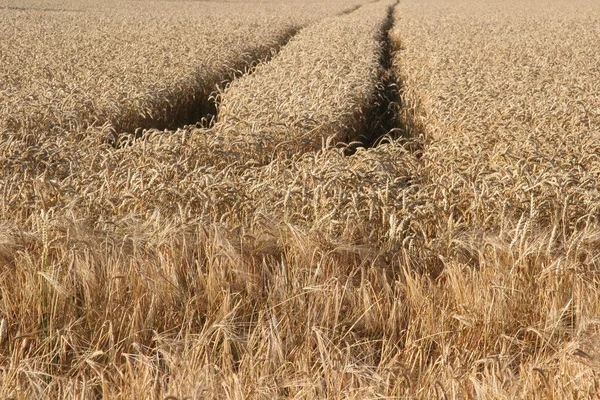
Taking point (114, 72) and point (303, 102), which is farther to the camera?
point (114, 72)

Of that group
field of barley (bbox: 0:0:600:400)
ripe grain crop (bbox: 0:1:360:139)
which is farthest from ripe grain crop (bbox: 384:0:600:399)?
ripe grain crop (bbox: 0:1:360:139)

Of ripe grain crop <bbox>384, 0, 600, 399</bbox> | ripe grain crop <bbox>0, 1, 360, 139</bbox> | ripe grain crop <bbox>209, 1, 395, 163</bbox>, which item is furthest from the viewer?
ripe grain crop <bbox>0, 1, 360, 139</bbox>

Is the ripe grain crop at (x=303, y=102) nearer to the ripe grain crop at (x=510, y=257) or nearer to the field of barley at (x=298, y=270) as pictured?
the field of barley at (x=298, y=270)

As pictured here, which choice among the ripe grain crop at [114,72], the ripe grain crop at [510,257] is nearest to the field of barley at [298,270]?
the ripe grain crop at [510,257]

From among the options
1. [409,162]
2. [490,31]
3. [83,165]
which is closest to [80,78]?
[83,165]

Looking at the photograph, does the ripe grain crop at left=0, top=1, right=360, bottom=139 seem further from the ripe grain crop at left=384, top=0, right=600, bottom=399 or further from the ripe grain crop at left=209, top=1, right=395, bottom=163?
the ripe grain crop at left=384, top=0, right=600, bottom=399

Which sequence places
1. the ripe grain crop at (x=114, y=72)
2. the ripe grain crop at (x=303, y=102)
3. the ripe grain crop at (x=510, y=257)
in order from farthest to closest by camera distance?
the ripe grain crop at (x=114, y=72), the ripe grain crop at (x=303, y=102), the ripe grain crop at (x=510, y=257)

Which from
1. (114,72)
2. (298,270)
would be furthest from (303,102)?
(298,270)

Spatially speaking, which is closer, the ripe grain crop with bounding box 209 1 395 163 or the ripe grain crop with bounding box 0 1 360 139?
the ripe grain crop with bounding box 209 1 395 163

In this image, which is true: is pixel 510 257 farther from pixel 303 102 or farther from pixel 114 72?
pixel 114 72

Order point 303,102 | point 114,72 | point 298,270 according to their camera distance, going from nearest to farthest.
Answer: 1. point 298,270
2. point 303,102
3. point 114,72

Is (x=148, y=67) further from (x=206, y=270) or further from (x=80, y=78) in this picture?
(x=206, y=270)

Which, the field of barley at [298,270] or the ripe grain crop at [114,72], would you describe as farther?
the ripe grain crop at [114,72]

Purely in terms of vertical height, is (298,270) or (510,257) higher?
(298,270)
